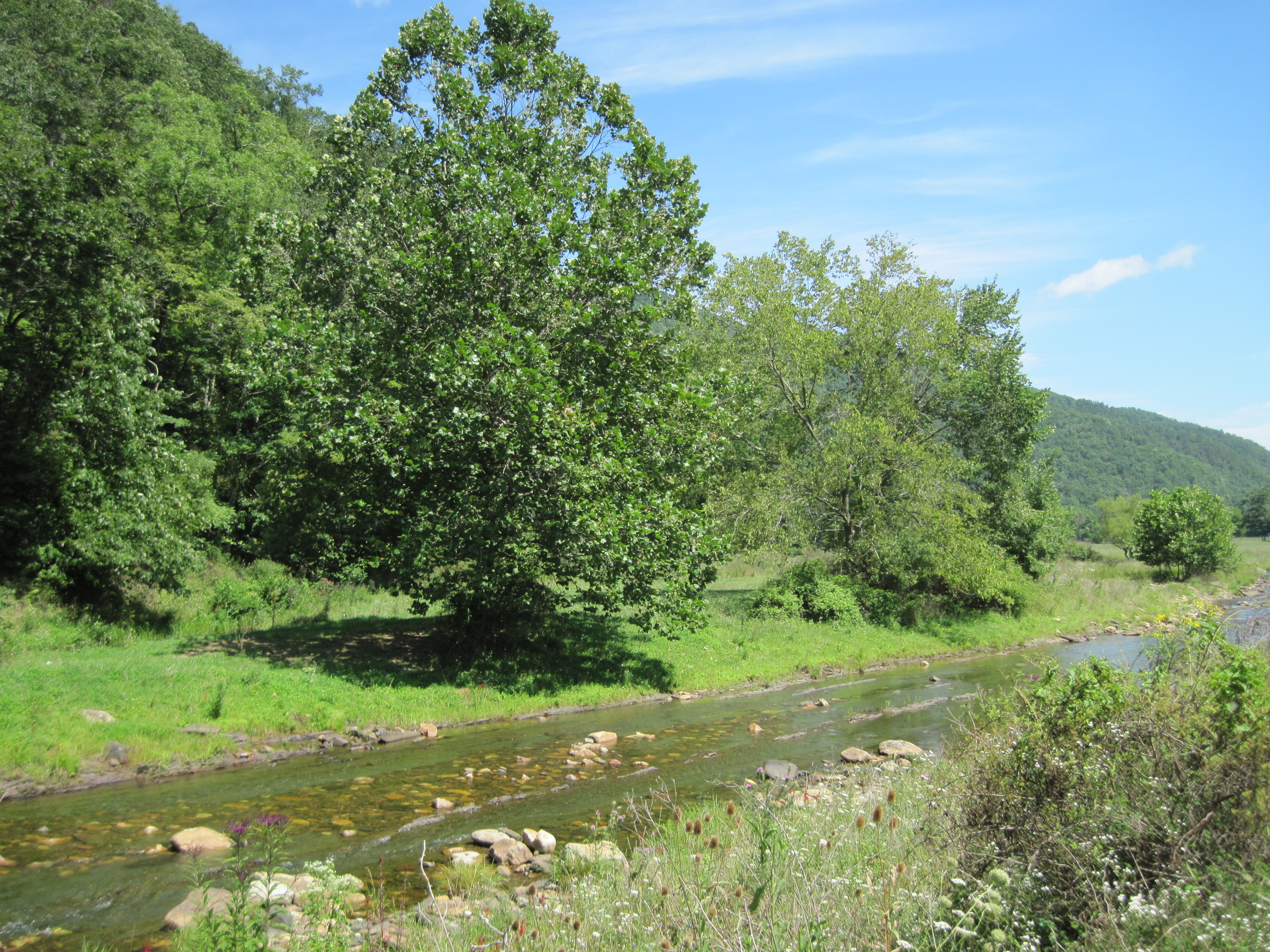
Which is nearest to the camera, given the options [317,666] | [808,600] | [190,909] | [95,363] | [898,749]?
[190,909]

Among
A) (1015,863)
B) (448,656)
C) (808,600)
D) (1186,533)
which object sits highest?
(1186,533)

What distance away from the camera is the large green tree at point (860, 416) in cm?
2727

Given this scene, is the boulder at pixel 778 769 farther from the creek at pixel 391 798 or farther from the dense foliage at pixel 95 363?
the dense foliage at pixel 95 363

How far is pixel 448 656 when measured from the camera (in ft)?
58.7

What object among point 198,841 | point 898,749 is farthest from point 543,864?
point 898,749

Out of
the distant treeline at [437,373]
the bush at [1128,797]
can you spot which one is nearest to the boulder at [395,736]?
the distant treeline at [437,373]

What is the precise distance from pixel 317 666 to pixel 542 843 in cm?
888

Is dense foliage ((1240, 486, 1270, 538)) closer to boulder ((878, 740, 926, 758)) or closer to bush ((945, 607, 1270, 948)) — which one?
boulder ((878, 740, 926, 758))

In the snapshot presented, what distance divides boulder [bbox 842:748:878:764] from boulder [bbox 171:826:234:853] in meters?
9.39

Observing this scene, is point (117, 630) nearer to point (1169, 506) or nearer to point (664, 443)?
point (664, 443)

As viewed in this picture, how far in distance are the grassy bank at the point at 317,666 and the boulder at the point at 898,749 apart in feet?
19.0

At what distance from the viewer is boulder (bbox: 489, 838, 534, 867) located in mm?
8523

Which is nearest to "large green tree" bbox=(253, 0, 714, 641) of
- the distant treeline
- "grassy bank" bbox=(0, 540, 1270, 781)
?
the distant treeline

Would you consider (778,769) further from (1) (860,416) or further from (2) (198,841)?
(1) (860,416)
